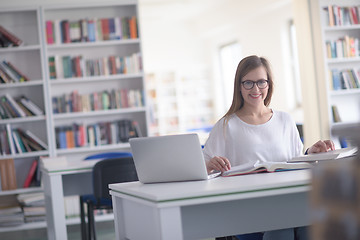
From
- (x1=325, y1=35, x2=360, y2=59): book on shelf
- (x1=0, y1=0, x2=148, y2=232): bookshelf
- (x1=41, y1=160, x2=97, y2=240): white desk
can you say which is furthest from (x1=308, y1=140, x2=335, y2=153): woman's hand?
(x1=325, y1=35, x2=360, y2=59): book on shelf

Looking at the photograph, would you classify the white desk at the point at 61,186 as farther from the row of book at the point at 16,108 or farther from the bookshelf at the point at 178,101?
the bookshelf at the point at 178,101

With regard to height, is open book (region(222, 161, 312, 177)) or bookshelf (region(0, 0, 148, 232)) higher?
bookshelf (region(0, 0, 148, 232))

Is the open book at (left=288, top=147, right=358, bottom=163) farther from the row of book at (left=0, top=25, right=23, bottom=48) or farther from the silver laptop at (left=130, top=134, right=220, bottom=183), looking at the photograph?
the row of book at (left=0, top=25, right=23, bottom=48)

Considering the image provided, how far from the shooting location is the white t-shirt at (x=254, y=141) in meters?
2.79

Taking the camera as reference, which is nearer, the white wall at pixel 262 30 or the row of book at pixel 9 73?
the row of book at pixel 9 73

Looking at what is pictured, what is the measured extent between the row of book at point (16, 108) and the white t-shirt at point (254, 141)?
11.5 ft

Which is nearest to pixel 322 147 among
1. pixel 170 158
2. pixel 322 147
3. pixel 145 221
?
pixel 322 147

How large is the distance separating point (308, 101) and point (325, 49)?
0.69m

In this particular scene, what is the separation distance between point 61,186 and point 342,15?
4170mm

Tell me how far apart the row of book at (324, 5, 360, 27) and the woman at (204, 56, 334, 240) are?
13.2 ft

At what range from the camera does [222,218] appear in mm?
1962

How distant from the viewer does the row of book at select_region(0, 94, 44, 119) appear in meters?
5.95

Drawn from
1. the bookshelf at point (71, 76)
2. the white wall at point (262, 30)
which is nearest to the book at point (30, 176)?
the bookshelf at point (71, 76)

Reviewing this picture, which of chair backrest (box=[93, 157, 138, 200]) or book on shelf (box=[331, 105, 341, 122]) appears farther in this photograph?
book on shelf (box=[331, 105, 341, 122])
